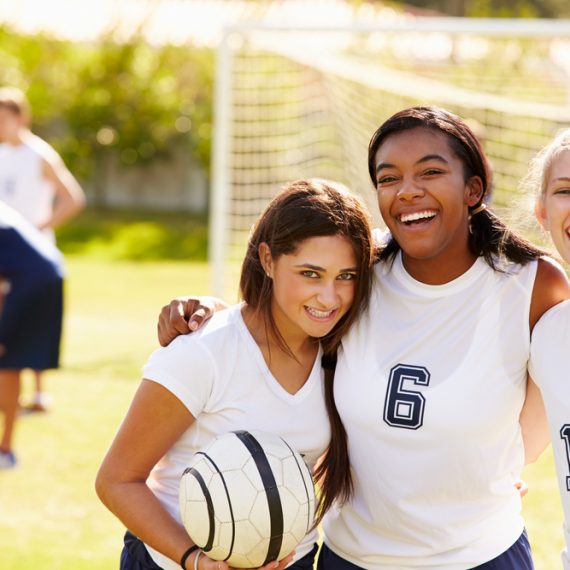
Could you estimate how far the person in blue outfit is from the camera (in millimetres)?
6047

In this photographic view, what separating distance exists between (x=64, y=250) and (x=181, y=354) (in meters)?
17.2

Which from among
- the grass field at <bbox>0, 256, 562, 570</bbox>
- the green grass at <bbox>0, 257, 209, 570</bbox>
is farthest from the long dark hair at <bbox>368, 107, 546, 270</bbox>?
the green grass at <bbox>0, 257, 209, 570</bbox>

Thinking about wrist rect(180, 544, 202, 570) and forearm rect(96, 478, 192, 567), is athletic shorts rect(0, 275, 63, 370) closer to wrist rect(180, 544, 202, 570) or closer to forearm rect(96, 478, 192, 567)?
forearm rect(96, 478, 192, 567)

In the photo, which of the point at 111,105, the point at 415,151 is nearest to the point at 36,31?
the point at 111,105

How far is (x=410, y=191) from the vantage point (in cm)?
248

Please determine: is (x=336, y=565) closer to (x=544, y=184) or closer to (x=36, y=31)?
(x=544, y=184)

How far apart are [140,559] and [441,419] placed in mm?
873

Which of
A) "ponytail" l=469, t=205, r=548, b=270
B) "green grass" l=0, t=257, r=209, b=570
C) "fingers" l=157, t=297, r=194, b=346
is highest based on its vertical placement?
"ponytail" l=469, t=205, r=548, b=270

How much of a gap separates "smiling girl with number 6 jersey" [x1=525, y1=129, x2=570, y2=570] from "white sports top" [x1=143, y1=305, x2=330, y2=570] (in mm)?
574

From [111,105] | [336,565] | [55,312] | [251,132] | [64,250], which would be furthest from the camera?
[111,105]

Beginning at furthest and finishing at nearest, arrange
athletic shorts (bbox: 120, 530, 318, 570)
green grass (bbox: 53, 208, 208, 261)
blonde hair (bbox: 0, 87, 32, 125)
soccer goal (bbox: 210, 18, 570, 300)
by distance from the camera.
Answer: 1. green grass (bbox: 53, 208, 208, 261)
2. soccer goal (bbox: 210, 18, 570, 300)
3. blonde hair (bbox: 0, 87, 32, 125)
4. athletic shorts (bbox: 120, 530, 318, 570)

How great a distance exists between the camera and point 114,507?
8.18ft

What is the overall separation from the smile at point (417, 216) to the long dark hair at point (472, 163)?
0.46 ft

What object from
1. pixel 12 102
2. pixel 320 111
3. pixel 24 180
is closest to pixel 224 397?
pixel 12 102
